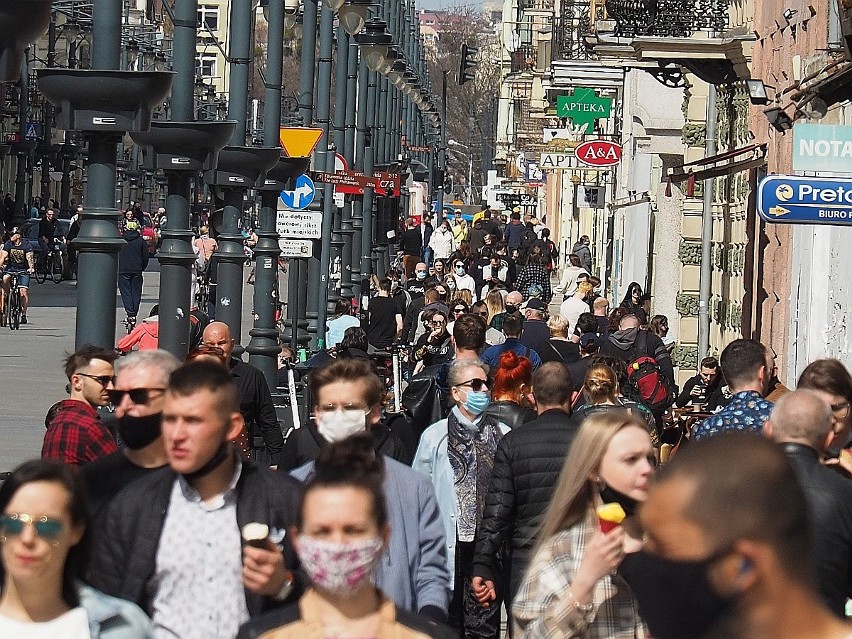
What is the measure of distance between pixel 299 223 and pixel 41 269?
103ft

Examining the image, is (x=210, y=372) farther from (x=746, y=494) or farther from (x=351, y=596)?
(x=746, y=494)

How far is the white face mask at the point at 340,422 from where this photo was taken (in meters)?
6.55

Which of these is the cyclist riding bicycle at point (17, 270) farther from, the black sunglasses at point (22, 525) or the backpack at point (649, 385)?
the black sunglasses at point (22, 525)

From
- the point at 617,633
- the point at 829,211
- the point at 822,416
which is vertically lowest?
the point at 617,633

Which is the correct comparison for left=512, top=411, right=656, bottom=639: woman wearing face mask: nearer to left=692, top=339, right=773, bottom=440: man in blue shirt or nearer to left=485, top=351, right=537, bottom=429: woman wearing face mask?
left=692, top=339, right=773, bottom=440: man in blue shirt

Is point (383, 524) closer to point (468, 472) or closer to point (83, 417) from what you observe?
point (83, 417)

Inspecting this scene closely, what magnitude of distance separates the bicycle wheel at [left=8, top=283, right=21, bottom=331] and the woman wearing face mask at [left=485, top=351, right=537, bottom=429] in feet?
82.5

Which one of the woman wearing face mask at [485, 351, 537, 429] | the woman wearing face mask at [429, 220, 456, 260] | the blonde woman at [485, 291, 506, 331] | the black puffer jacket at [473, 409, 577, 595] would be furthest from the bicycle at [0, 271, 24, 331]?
the black puffer jacket at [473, 409, 577, 595]

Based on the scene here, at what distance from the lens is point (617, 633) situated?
5.20m

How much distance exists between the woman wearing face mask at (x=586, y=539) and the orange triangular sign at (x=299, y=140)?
17.3 metres

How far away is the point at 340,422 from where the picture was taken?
6551mm

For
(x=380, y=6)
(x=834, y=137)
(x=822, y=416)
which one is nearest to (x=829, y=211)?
(x=834, y=137)

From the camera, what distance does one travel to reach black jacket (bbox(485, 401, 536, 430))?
10.1 m

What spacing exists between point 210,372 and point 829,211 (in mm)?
9109
